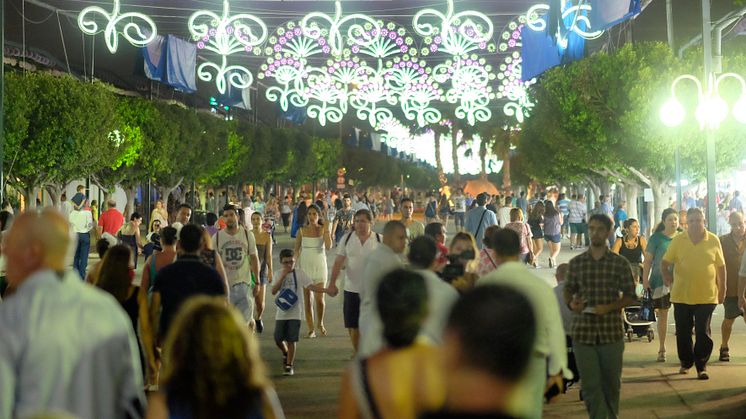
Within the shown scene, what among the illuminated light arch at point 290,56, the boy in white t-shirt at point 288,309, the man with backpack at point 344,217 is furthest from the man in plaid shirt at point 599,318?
the man with backpack at point 344,217

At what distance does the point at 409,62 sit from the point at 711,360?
17115 mm

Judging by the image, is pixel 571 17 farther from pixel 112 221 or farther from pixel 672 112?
pixel 112 221

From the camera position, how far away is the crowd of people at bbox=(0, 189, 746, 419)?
3018 millimetres

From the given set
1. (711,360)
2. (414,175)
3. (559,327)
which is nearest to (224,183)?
(711,360)

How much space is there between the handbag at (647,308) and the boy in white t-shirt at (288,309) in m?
4.10

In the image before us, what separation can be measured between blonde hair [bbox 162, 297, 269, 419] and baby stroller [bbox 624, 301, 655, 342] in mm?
10411

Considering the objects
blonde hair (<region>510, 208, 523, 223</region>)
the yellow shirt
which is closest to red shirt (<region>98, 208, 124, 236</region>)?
blonde hair (<region>510, 208, 523, 223</region>)

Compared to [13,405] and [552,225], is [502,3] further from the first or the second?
[13,405]

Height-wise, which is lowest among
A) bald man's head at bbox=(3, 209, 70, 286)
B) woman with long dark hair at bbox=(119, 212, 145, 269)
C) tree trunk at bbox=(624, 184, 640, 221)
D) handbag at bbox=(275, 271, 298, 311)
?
handbag at bbox=(275, 271, 298, 311)

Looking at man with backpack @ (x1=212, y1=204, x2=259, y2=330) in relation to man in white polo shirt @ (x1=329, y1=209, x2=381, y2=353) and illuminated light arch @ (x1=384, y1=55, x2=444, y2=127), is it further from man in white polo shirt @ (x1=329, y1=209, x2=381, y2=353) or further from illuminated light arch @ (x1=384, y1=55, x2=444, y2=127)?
illuminated light arch @ (x1=384, y1=55, x2=444, y2=127)

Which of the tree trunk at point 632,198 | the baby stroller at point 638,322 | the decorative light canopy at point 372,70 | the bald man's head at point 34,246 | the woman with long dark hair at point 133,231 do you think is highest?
the decorative light canopy at point 372,70

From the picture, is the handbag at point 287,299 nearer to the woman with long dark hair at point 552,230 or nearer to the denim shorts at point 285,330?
the denim shorts at point 285,330

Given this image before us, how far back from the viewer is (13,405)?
4.70 meters

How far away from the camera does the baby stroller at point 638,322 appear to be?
546 inches
